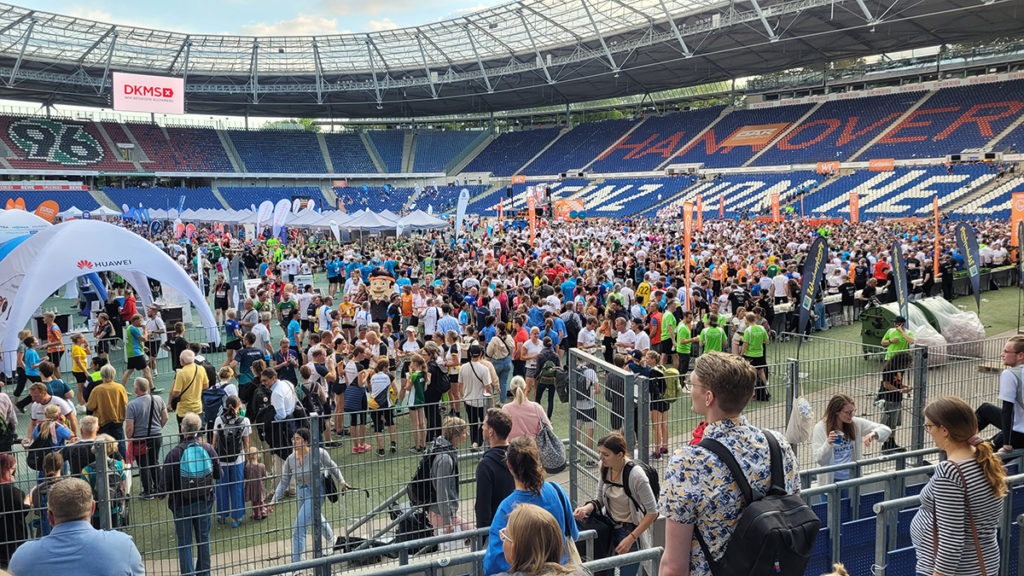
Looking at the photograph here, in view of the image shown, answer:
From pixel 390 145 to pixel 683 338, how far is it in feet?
202

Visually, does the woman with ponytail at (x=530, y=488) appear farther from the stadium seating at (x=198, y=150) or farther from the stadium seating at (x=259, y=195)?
the stadium seating at (x=198, y=150)

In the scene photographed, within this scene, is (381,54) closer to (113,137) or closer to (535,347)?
(113,137)

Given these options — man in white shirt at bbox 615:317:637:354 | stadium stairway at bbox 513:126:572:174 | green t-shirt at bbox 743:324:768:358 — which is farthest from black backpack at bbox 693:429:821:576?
stadium stairway at bbox 513:126:572:174

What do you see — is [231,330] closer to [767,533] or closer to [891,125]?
[767,533]

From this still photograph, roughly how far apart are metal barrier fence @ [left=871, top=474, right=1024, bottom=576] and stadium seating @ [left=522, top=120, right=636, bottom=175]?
54009 millimetres

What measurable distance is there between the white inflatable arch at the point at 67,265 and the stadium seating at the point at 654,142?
44.6m

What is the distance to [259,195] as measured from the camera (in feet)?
184

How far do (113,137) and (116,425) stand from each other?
5896 centimetres

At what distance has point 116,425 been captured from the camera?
7.09m

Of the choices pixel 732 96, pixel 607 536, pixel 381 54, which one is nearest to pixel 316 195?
pixel 381 54

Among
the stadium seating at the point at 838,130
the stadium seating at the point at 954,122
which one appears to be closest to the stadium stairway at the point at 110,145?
the stadium seating at the point at 838,130

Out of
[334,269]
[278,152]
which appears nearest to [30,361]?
[334,269]

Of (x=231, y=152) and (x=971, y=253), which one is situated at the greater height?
(x=231, y=152)

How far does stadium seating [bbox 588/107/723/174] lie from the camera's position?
53.5m
